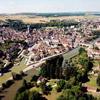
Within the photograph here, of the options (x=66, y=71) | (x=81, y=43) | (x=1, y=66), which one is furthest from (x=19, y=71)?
(x=81, y=43)

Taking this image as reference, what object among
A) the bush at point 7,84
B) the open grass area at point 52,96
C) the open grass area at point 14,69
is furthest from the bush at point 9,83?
the open grass area at point 52,96

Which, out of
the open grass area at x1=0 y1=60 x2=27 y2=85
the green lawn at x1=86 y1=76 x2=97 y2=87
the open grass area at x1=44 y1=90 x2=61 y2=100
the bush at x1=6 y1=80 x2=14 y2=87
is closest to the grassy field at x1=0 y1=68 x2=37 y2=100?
the bush at x1=6 y1=80 x2=14 y2=87

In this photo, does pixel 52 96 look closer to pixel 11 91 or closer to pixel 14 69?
pixel 11 91

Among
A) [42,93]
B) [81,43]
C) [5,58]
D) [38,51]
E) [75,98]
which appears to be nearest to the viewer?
[75,98]

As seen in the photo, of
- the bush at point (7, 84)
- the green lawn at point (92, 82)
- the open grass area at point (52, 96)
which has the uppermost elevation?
the green lawn at point (92, 82)

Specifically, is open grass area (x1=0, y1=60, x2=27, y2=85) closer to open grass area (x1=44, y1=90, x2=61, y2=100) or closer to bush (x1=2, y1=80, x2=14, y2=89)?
bush (x1=2, y1=80, x2=14, y2=89)

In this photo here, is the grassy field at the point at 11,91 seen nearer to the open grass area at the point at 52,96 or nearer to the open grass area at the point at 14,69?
the open grass area at the point at 14,69

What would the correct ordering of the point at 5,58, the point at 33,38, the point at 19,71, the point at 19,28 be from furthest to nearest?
the point at 19,28 → the point at 33,38 → the point at 5,58 → the point at 19,71

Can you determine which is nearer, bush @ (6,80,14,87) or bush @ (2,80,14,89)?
bush @ (2,80,14,89)

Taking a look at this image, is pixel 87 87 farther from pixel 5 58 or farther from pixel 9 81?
pixel 5 58

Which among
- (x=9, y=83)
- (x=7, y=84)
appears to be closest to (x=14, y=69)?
(x=9, y=83)

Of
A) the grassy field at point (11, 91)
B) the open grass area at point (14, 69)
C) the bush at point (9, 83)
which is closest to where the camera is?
the grassy field at point (11, 91)
